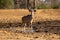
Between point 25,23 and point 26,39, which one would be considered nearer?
point 26,39

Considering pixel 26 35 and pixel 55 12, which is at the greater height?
pixel 26 35

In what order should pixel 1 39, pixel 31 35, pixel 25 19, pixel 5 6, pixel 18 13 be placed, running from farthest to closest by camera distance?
pixel 5 6 → pixel 18 13 → pixel 25 19 → pixel 31 35 → pixel 1 39

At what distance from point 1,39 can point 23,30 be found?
274cm

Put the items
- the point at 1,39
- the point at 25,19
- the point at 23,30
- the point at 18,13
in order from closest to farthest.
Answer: the point at 1,39
the point at 23,30
the point at 25,19
the point at 18,13

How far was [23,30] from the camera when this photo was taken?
1343 cm

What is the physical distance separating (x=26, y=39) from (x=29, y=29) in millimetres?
2799

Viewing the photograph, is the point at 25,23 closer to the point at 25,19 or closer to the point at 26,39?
the point at 25,19

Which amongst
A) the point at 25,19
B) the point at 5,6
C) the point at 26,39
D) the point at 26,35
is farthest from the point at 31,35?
the point at 5,6

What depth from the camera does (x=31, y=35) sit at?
12.0 m

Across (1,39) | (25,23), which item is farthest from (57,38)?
(25,23)

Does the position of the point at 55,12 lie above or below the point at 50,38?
below

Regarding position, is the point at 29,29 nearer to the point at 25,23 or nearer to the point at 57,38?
the point at 25,23

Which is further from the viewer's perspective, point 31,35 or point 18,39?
point 31,35

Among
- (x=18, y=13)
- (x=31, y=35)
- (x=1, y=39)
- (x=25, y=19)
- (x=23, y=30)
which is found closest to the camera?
(x=1, y=39)
